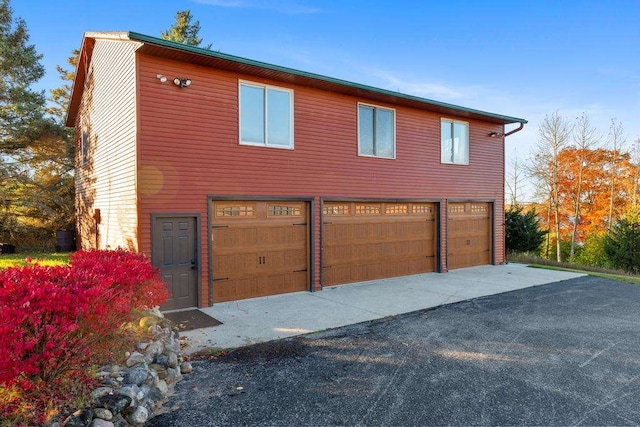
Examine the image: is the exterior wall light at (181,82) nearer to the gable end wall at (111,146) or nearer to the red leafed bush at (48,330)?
the gable end wall at (111,146)

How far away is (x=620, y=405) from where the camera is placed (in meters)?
3.52

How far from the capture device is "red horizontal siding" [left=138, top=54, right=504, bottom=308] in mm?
6848

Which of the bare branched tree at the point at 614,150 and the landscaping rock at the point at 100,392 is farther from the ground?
the bare branched tree at the point at 614,150

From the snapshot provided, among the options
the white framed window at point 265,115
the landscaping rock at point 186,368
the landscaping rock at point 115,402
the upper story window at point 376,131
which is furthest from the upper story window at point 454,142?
the landscaping rock at point 115,402

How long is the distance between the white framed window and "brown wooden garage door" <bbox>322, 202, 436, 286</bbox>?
2.06 m

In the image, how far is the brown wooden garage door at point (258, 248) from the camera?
7598 mm

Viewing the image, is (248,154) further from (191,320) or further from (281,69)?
(191,320)

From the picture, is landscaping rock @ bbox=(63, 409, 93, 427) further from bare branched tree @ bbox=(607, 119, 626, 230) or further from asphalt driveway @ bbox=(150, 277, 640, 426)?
bare branched tree @ bbox=(607, 119, 626, 230)

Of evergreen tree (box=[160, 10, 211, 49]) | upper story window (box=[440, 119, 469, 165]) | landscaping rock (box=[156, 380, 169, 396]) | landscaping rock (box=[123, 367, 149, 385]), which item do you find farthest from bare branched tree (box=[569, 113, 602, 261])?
evergreen tree (box=[160, 10, 211, 49])

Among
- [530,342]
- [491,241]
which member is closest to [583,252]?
[491,241]

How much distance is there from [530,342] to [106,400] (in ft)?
17.2

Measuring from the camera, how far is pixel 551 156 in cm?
2311

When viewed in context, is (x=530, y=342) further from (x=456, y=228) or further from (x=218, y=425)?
(x=456, y=228)

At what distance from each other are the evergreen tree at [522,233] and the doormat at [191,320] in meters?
14.1
